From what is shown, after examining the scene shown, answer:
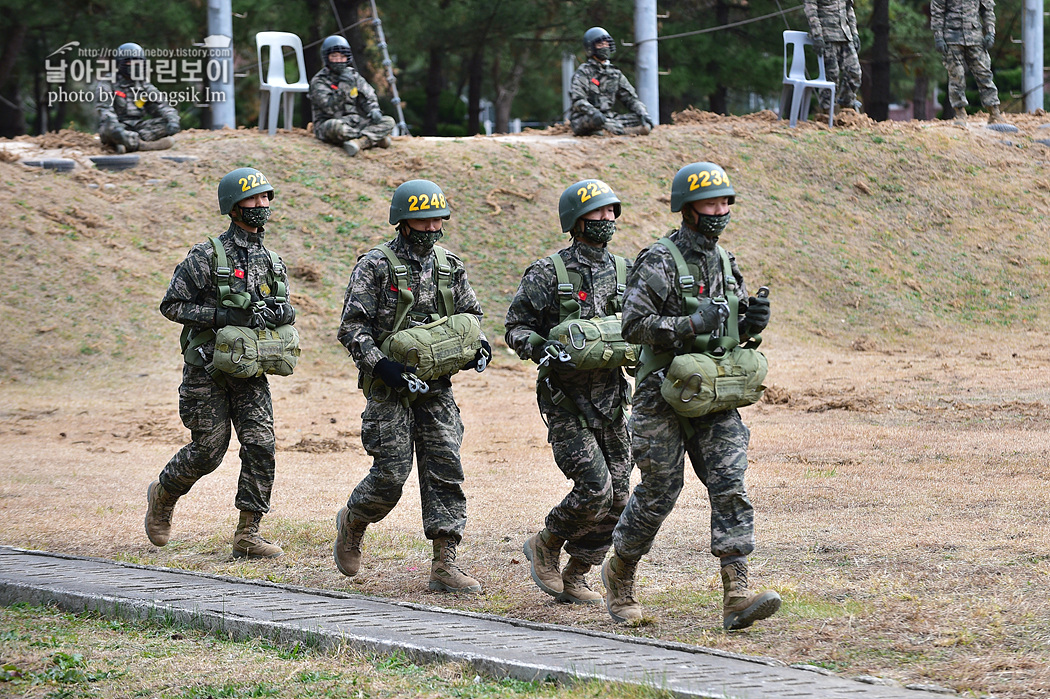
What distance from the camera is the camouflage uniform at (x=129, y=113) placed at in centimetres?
1870

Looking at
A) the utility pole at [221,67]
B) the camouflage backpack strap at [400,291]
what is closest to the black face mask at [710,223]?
the camouflage backpack strap at [400,291]

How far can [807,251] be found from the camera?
19.3m

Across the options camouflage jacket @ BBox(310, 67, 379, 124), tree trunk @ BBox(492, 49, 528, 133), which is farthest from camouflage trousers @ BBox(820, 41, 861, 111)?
tree trunk @ BBox(492, 49, 528, 133)

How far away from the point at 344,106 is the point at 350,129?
1.17 feet

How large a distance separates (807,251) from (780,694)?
1549 centimetres

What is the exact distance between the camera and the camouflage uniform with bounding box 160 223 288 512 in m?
7.77

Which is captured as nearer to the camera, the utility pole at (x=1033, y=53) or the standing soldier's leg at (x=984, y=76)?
the standing soldier's leg at (x=984, y=76)

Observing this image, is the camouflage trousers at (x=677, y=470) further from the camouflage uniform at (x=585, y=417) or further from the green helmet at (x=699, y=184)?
the green helmet at (x=699, y=184)

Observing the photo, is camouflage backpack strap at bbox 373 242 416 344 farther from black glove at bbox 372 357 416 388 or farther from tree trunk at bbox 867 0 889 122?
tree trunk at bbox 867 0 889 122

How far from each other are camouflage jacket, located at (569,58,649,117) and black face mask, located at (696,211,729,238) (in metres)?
15.0

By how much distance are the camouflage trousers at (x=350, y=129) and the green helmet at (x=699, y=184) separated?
14.2 meters

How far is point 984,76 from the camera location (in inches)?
916

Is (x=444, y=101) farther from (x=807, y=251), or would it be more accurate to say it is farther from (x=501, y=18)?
(x=807, y=251)

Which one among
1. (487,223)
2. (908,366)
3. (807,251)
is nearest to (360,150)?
(487,223)
